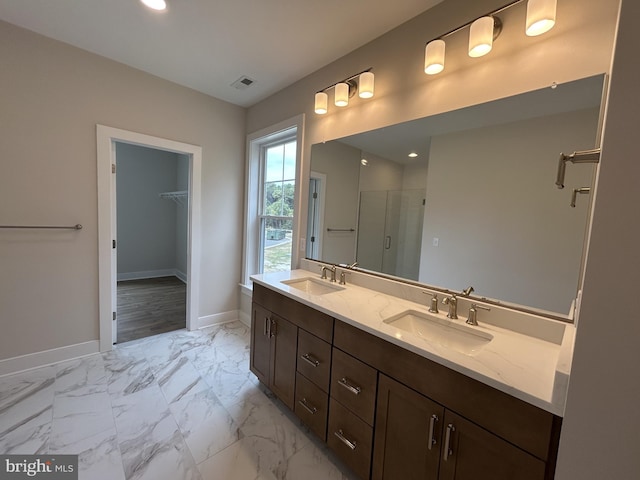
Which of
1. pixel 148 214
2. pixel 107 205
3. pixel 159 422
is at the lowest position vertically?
pixel 159 422

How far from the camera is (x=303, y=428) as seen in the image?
1.77m

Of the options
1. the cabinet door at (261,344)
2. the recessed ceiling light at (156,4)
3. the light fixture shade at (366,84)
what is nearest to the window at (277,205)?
the cabinet door at (261,344)

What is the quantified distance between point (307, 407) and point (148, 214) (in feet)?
17.3

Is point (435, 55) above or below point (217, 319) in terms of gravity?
above

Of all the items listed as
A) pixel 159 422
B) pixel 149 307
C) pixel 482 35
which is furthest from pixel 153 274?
pixel 482 35

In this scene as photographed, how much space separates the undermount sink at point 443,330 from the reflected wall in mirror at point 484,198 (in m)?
0.24

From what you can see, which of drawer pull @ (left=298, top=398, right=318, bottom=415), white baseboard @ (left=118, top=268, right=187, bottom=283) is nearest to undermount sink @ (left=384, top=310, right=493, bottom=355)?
drawer pull @ (left=298, top=398, right=318, bottom=415)

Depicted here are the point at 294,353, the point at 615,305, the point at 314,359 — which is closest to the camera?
the point at 615,305

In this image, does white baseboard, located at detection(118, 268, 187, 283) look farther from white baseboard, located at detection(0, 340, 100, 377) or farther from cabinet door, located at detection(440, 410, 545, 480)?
cabinet door, located at detection(440, 410, 545, 480)

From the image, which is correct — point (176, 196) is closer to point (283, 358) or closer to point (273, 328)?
point (273, 328)

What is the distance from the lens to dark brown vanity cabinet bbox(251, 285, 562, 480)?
2.80 ft

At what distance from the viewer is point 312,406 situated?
1.61 meters

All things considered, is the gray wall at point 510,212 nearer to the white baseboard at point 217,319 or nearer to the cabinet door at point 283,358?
the cabinet door at point 283,358

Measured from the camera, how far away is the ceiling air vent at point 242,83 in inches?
101
